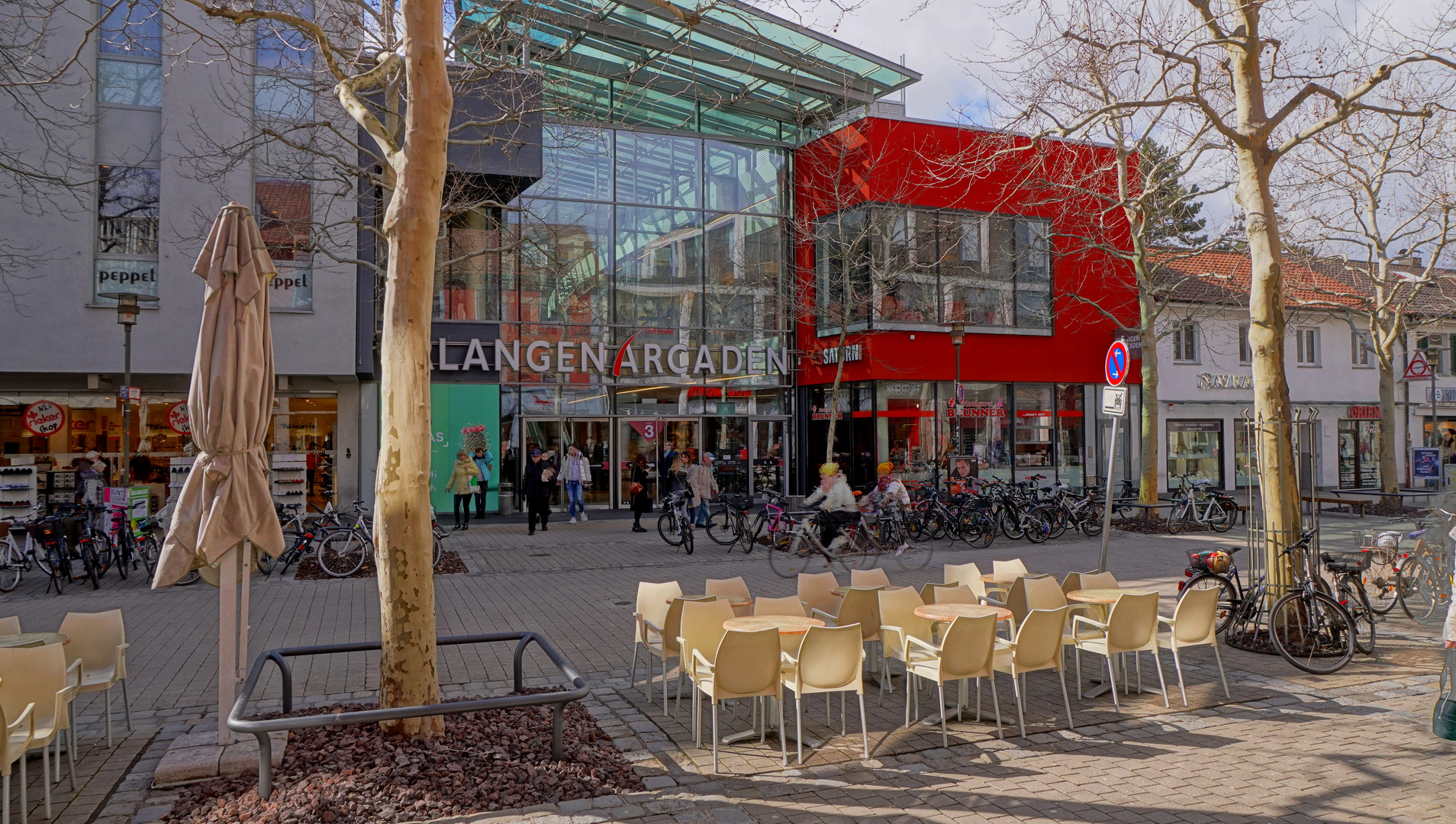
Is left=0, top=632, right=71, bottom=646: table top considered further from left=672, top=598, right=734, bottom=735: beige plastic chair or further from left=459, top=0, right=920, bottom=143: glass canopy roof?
left=459, top=0, right=920, bottom=143: glass canopy roof

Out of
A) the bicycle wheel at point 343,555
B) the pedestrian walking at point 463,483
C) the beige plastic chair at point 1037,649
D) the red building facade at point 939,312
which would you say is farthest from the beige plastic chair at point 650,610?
the red building facade at point 939,312

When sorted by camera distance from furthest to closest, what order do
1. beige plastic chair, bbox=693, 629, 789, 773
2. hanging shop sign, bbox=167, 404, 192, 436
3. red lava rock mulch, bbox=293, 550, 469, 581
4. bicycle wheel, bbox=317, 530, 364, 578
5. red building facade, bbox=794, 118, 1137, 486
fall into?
red building facade, bbox=794, 118, 1137, 486, hanging shop sign, bbox=167, 404, 192, 436, bicycle wheel, bbox=317, 530, 364, 578, red lava rock mulch, bbox=293, 550, 469, 581, beige plastic chair, bbox=693, 629, 789, 773

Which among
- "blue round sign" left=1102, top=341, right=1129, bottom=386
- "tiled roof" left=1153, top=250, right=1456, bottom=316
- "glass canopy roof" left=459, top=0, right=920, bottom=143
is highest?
"glass canopy roof" left=459, top=0, right=920, bottom=143

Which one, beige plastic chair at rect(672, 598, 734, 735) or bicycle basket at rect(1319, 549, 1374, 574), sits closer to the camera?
beige plastic chair at rect(672, 598, 734, 735)

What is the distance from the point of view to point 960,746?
5.63 meters

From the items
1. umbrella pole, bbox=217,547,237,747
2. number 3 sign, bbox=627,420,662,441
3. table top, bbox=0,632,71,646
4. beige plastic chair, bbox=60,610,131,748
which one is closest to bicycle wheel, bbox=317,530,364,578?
beige plastic chair, bbox=60,610,131,748

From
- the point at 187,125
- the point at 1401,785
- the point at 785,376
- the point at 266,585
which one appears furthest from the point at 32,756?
the point at 785,376

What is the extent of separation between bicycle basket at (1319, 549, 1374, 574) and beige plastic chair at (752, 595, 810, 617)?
5.34 meters

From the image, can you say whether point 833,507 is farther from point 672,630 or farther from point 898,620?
point 672,630

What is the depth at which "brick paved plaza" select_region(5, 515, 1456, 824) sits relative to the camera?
4633 millimetres

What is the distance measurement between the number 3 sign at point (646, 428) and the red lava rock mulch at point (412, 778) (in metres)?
17.6

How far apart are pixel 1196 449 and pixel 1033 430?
6.62 meters

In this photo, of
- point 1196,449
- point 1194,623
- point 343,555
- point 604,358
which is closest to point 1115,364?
point 1194,623

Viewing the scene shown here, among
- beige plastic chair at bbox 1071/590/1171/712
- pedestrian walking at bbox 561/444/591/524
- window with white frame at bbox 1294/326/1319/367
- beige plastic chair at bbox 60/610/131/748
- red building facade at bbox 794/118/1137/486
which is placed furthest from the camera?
window with white frame at bbox 1294/326/1319/367
